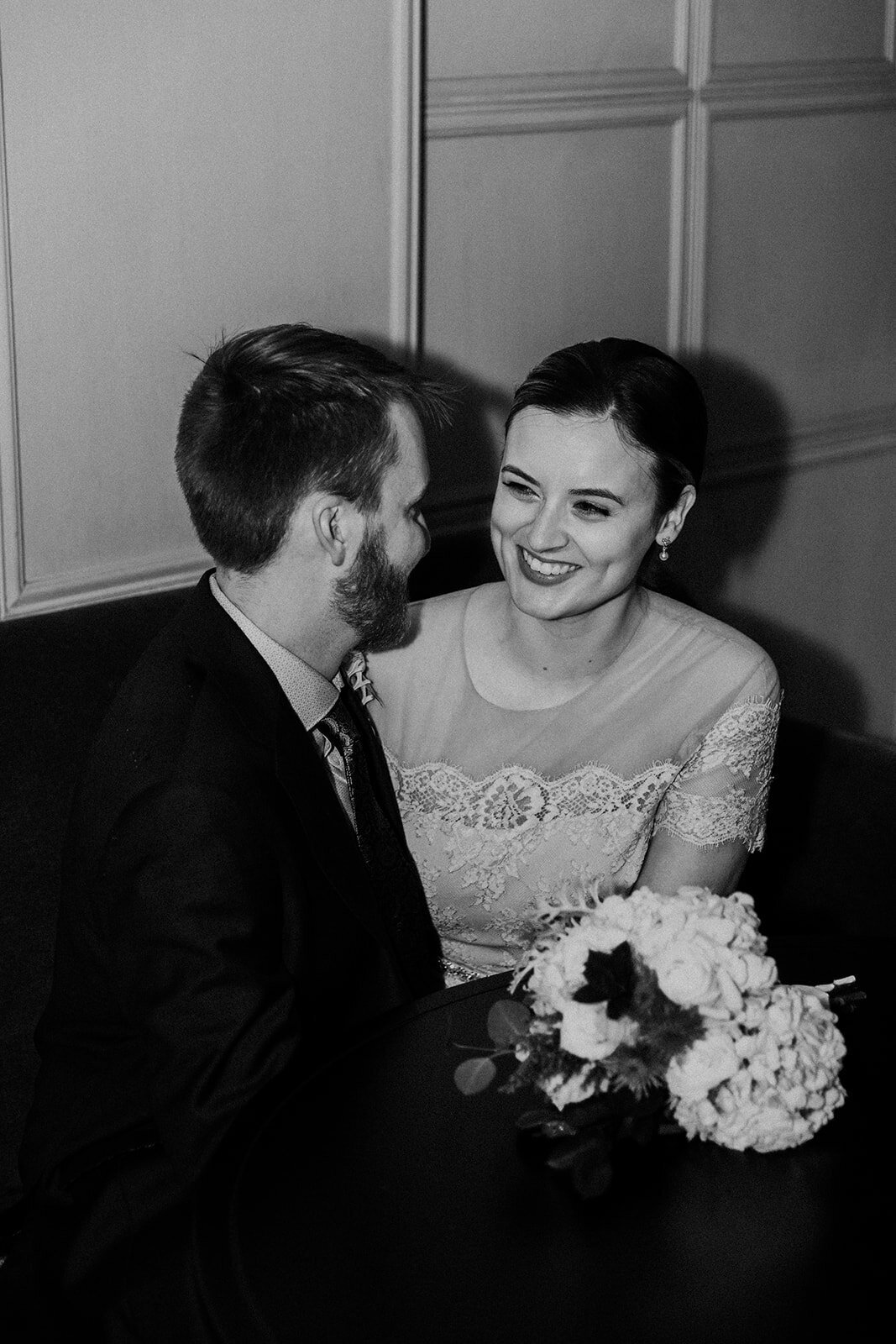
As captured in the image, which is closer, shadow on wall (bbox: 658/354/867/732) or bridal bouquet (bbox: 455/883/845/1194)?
bridal bouquet (bbox: 455/883/845/1194)

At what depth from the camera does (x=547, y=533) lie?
2541 mm

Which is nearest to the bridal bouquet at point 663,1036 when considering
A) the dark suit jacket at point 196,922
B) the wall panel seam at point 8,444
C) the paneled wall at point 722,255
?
the dark suit jacket at point 196,922

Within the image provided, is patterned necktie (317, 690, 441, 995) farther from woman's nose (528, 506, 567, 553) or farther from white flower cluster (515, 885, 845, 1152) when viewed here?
white flower cluster (515, 885, 845, 1152)

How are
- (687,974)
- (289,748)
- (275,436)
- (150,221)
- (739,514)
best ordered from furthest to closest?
(739,514) < (150,221) < (275,436) < (289,748) < (687,974)

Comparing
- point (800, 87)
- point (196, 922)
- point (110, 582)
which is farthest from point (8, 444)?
point (800, 87)

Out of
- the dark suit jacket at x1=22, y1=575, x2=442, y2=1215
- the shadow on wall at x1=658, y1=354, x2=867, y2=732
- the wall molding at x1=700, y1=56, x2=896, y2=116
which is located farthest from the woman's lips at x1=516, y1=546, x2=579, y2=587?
the wall molding at x1=700, y1=56, x2=896, y2=116

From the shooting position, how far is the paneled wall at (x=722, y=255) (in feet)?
11.9

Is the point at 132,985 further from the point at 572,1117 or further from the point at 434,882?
the point at 434,882

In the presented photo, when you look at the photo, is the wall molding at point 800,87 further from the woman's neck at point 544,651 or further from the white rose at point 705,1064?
the white rose at point 705,1064

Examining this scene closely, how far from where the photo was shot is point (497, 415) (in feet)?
12.3

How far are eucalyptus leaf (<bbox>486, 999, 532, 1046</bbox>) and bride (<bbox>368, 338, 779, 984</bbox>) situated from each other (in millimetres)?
936

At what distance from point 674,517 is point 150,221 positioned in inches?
43.7

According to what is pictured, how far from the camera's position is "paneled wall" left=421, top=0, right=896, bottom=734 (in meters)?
3.62

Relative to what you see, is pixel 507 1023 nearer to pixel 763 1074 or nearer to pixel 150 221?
pixel 763 1074
